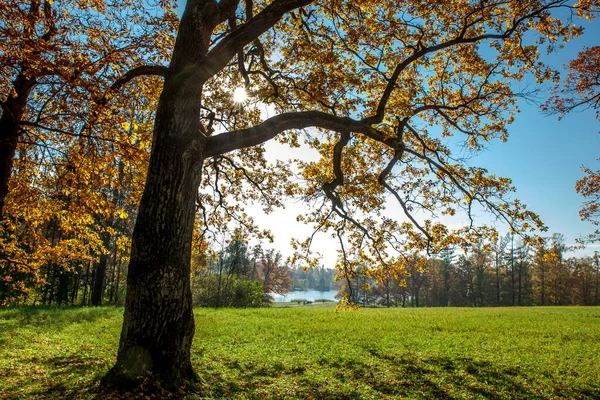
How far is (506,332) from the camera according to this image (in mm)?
15820

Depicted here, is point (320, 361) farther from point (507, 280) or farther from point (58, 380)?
point (507, 280)

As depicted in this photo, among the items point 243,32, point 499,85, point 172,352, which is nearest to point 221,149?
point 243,32

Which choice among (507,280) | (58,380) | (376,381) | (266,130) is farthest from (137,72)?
(507,280)

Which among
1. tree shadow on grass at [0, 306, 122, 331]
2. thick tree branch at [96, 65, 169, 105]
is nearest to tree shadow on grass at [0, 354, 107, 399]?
thick tree branch at [96, 65, 169, 105]

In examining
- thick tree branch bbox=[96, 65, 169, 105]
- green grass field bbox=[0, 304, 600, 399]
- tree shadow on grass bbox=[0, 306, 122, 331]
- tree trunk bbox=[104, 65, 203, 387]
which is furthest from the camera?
tree shadow on grass bbox=[0, 306, 122, 331]

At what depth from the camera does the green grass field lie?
225 inches

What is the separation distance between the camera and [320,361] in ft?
28.2

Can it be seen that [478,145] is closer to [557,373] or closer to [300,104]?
[300,104]

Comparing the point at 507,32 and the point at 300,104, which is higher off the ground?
the point at 507,32

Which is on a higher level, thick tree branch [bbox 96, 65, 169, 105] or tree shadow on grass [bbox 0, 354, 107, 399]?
thick tree branch [bbox 96, 65, 169, 105]

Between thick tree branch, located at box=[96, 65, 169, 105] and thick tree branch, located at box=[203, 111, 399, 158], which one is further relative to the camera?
thick tree branch, located at box=[203, 111, 399, 158]

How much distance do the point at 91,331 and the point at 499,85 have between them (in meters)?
15.5

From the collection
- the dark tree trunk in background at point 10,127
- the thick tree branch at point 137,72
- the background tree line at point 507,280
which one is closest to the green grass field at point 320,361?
the dark tree trunk in background at point 10,127

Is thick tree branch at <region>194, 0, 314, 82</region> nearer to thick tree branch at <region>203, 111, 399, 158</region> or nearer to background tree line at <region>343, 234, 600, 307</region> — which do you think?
thick tree branch at <region>203, 111, 399, 158</region>
